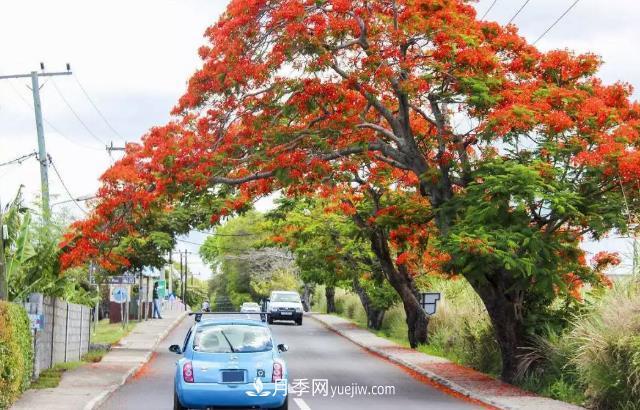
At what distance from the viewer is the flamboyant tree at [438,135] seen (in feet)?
66.3

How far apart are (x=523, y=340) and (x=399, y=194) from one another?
365 inches

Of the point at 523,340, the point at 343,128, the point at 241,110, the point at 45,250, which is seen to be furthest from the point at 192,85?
the point at 523,340

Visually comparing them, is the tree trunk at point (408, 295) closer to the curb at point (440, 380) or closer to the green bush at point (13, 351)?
the curb at point (440, 380)

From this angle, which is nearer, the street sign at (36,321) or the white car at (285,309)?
the street sign at (36,321)

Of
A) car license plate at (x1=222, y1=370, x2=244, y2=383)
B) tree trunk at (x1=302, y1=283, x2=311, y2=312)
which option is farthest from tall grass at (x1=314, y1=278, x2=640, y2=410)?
tree trunk at (x1=302, y1=283, x2=311, y2=312)

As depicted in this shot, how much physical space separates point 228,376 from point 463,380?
9.03 m

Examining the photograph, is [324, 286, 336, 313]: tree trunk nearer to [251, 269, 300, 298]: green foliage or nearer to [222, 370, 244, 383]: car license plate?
[251, 269, 300, 298]: green foliage

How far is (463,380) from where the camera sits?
23.0 metres

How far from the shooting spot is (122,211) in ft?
79.7

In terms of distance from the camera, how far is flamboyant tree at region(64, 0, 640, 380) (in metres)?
20.2

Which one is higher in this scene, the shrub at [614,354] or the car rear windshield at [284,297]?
the car rear windshield at [284,297]

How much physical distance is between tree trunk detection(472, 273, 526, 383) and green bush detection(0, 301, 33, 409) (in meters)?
9.43

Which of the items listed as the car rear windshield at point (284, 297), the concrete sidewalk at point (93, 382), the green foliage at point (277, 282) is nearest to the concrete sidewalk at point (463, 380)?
the concrete sidewalk at point (93, 382)

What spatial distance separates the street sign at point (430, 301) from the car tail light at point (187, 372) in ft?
67.8
